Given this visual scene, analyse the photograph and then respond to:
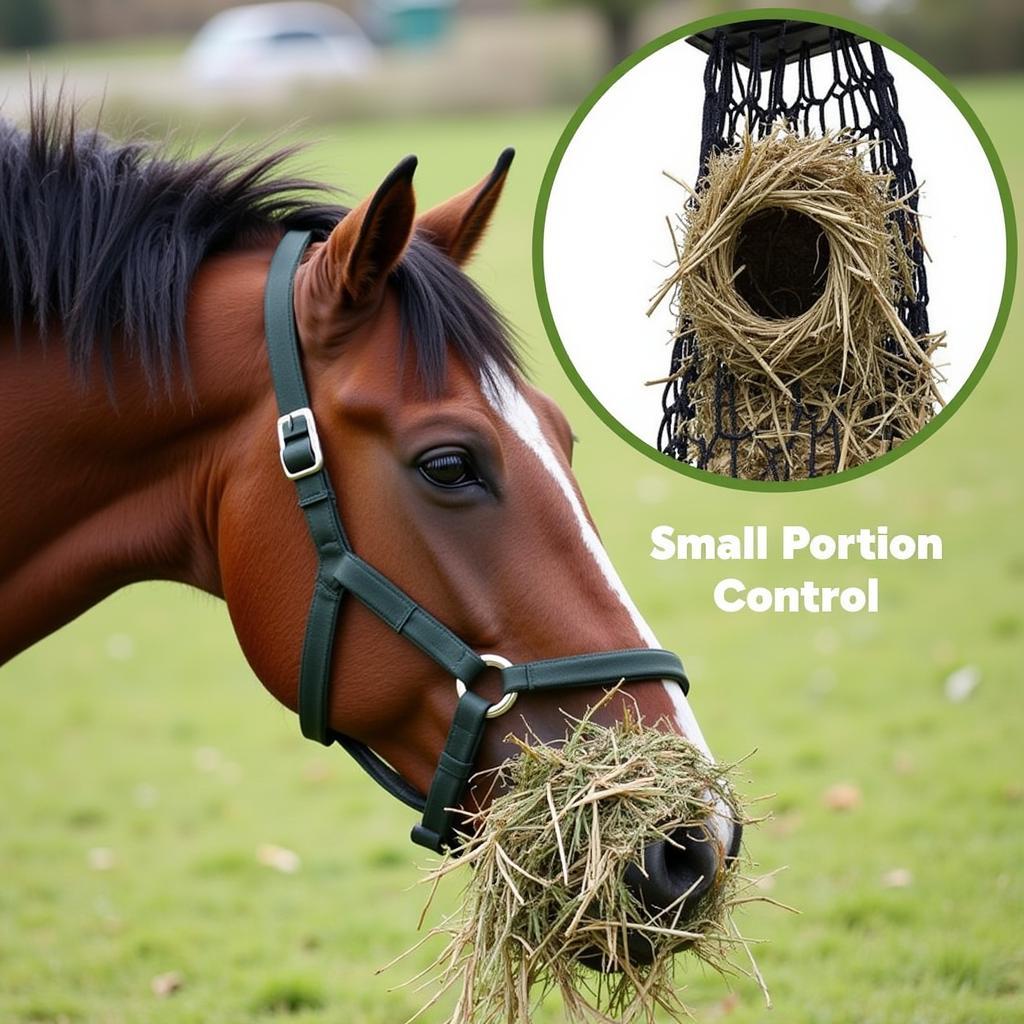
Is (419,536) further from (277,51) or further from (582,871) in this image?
(277,51)

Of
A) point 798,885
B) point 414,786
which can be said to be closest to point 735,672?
point 798,885

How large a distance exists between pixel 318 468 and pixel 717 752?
339cm

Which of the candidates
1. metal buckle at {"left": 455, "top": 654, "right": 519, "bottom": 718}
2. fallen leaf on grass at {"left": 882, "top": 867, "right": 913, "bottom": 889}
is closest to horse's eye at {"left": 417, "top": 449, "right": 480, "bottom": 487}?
metal buckle at {"left": 455, "top": 654, "right": 519, "bottom": 718}

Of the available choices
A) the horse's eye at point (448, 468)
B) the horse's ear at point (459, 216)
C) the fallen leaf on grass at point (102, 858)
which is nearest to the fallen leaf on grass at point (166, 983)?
the fallen leaf on grass at point (102, 858)

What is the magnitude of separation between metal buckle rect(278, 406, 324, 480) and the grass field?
1.69 ft

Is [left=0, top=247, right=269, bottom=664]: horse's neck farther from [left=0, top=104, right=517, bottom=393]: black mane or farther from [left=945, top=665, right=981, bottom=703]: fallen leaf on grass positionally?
[left=945, top=665, right=981, bottom=703]: fallen leaf on grass

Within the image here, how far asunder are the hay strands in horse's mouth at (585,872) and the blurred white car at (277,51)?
27.0 metres

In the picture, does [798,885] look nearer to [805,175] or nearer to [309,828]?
[309,828]

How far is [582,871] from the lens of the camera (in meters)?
2.21

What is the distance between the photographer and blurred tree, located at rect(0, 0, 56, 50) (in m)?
36.3

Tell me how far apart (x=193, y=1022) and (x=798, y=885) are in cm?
207

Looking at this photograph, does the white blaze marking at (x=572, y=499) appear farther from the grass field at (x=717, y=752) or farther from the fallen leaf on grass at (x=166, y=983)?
the fallen leaf on grass at (x=166, y=983)

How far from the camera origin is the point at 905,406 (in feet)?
10.6

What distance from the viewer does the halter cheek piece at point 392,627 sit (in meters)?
2.25
